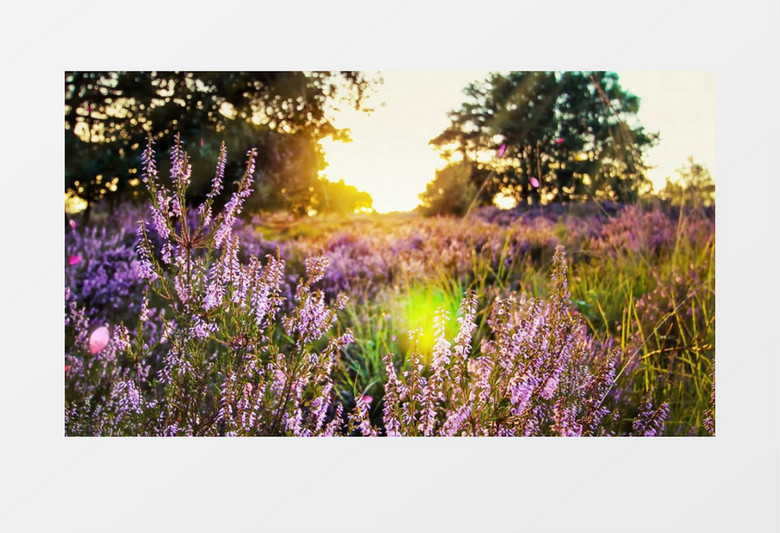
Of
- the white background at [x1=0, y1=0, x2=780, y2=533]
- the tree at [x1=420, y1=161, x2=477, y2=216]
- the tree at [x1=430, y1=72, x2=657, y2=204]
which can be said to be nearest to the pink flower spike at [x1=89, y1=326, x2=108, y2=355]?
the white background at [x1=0, y1=0, x2=780, y2=533]

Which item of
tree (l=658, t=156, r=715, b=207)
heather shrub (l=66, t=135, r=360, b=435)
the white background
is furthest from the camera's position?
tree (l=658, t=156, r=715, b=207)

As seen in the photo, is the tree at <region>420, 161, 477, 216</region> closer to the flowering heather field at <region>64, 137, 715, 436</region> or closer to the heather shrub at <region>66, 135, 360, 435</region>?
the flowering heather field at <region>64, 137, 715, 436</region>

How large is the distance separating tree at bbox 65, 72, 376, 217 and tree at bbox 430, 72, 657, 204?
539 mm

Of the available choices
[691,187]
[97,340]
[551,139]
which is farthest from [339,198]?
[691,187]

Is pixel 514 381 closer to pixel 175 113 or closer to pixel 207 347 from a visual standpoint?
pixel 207 347

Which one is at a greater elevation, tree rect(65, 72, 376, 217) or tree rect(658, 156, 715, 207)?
tree rect(65, 72, 376, 217)

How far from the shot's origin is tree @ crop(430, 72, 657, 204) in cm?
307

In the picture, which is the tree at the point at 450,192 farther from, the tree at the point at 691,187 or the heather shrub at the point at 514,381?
the tree at the point at 691,187

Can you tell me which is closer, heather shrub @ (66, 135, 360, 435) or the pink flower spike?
heather shrub @ (66, 135, 360, 435)

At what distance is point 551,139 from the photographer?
311 cm
